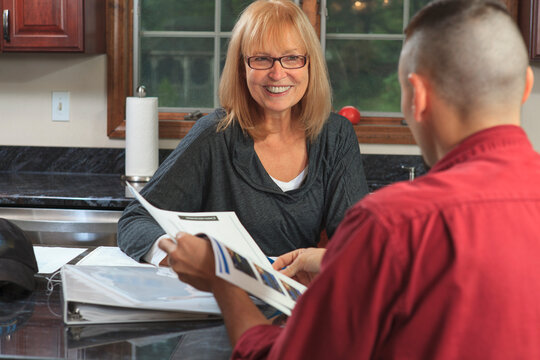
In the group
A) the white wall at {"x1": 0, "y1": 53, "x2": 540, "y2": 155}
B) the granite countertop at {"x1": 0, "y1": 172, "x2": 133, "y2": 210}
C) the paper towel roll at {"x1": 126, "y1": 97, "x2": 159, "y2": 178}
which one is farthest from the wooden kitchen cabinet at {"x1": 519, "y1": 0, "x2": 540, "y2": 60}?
the granite countertop at {"x1": 0, "y1": 172, "x2": 133, "y2": 210}

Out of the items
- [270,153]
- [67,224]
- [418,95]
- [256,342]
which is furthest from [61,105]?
[418,95]

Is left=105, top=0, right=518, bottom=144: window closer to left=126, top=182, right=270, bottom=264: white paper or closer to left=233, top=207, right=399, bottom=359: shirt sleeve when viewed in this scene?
left=126, top=182, right=270, bottom=264: white paper

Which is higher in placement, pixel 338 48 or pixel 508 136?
pixel 338 48

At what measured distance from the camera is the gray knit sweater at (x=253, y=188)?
1.81 meters

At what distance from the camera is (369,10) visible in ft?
10.4

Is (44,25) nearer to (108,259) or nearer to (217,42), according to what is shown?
(217,42)

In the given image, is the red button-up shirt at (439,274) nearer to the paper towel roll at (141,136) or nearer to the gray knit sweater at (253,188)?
the gray knit sweater at (253,188)

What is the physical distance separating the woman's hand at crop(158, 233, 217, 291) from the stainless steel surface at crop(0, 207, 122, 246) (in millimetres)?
1548

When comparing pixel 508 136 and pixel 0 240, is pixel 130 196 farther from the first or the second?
pixel 508 136

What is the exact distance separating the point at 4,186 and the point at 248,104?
53.9 inches

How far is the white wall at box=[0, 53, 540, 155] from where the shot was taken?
3.17 metres

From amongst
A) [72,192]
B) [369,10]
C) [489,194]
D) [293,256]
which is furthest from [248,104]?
[369,10]

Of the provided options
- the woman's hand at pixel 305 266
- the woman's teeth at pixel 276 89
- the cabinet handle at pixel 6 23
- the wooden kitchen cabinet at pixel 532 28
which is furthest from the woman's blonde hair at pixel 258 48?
the cabinet handle at pixel 6 23

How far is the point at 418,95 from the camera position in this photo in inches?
32.2
